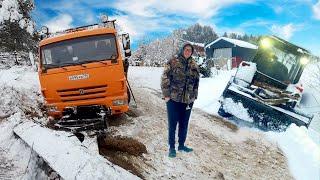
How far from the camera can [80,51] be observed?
981cm

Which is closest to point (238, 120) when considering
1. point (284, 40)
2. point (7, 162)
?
point (284, 40)

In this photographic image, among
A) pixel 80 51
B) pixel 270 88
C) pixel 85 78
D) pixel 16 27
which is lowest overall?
pixel 16 27

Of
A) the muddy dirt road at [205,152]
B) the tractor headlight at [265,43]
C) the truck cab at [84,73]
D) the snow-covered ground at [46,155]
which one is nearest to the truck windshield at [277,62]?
the tractor headlight at [265,43]

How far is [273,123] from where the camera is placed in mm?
12203

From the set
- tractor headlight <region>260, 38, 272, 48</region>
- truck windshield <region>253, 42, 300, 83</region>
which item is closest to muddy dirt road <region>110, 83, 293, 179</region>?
truck windshield <region>253, 42, 300, 83</region>

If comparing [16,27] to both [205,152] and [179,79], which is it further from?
[179,79]

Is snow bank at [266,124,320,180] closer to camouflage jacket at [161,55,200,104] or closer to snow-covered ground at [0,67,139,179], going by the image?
camouflage jacket at [161,55,200,104]

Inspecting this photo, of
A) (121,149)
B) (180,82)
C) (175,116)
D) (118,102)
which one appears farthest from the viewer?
(118,102)

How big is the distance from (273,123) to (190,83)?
5.53 metres

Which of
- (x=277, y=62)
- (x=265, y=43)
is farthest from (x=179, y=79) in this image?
(x=277, y=62)

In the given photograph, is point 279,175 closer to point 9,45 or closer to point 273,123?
point 273,123

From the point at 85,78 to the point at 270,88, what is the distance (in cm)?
662

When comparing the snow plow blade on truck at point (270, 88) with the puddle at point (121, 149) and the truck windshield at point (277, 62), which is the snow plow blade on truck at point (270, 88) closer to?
the truck windshield at point (277, 62)

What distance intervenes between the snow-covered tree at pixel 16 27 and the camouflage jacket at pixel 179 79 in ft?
82.8
